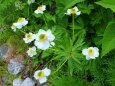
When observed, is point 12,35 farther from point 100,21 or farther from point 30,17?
point 100,21

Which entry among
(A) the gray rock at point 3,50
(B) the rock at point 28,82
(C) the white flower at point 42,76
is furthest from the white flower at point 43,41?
(A) the gray rock at point 3,50

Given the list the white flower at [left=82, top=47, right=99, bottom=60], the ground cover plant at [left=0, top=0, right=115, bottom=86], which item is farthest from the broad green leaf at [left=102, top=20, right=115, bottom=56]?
the white flower at [left=82, top=47, right=99, bottom=60]

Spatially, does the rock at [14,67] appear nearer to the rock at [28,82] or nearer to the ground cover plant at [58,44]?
the ground cover plant at [58,44]

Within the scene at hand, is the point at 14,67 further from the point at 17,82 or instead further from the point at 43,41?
the point at 43,41

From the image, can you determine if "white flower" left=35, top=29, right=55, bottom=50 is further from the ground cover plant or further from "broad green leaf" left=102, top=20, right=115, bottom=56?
"broad green leaf" left=102, top=20, right=115, bottom=56

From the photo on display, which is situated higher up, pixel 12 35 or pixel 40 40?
pixel 12 35

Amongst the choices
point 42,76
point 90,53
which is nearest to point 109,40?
point 90,53

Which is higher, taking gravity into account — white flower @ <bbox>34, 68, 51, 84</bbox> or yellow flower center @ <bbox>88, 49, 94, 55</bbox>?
yellow flower center @ <bbox>88, 49, 94, 55</bbox>

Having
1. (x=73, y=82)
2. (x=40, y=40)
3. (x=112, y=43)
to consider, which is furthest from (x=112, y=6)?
(x=73, y=82)
